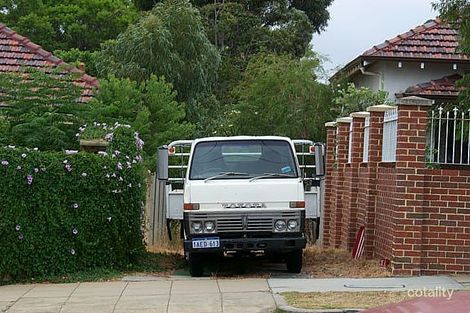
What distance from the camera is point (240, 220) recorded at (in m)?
11.5

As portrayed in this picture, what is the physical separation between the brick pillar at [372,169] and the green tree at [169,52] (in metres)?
10.3

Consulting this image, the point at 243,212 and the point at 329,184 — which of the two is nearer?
the point at 243,212

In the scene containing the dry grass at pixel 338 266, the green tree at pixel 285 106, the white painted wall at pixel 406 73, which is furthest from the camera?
the green tree at pixel 285 106

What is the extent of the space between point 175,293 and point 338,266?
3.26 metres

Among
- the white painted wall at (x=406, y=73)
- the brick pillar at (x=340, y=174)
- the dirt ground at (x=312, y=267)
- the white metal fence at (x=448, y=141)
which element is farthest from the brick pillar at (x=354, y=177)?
the white painted wall at (x=406, y=73)

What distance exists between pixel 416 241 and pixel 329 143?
671cm

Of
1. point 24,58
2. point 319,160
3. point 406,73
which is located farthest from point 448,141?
point 24,58

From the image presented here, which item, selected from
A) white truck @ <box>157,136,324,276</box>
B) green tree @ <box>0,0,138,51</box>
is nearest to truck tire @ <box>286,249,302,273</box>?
white truck @ <box>157,136,324,276</box>

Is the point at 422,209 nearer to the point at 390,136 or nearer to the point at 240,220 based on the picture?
the point at 390,136

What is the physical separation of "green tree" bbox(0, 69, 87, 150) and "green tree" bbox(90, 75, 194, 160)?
1096 mm

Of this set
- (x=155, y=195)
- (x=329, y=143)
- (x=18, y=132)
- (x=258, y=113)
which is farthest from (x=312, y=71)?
(x=18, y=132)

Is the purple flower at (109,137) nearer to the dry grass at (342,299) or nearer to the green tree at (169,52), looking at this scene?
the dry grass at (342,299)

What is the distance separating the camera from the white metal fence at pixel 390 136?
1205 cm

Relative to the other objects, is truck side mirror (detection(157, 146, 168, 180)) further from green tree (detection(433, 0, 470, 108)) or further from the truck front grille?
green tree (detection(433, 0, 470, 108))
